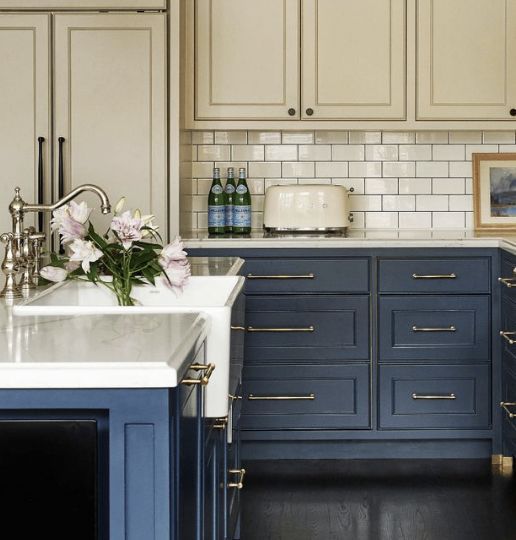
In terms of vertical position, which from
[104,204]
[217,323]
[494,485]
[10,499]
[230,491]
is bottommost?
[494,485]

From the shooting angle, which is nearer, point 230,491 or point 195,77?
point 230,491

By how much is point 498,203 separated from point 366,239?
959mm

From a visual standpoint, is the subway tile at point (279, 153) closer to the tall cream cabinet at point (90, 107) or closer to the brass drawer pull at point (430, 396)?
the tall cream cabinet at point (90, 107)

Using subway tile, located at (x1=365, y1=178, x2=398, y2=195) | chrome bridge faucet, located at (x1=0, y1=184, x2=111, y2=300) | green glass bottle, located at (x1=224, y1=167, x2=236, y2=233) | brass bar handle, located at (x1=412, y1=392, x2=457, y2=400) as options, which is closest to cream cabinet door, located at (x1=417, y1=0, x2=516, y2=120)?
subway tile, located at (x1=365, y1=178, x2=398, y2=195)

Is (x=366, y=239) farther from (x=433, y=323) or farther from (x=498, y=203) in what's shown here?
(x=498, y=203)

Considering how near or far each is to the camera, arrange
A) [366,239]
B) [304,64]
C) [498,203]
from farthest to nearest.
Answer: [498,203] → [304,64] → [366,239]

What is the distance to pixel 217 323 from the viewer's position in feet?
6.55

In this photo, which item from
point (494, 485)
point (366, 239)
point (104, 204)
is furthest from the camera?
point (366, 239)

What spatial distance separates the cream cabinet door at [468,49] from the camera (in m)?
4.49

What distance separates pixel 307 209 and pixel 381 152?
0.61m

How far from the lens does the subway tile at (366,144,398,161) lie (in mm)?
4871

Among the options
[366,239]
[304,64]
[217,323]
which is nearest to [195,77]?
A: [304,64]

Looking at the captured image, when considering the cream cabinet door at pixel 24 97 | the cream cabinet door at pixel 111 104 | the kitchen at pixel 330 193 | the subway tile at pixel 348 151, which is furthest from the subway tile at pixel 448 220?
the cream cabinet door at pixel 24 97

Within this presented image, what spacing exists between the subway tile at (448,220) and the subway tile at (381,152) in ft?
1.14
